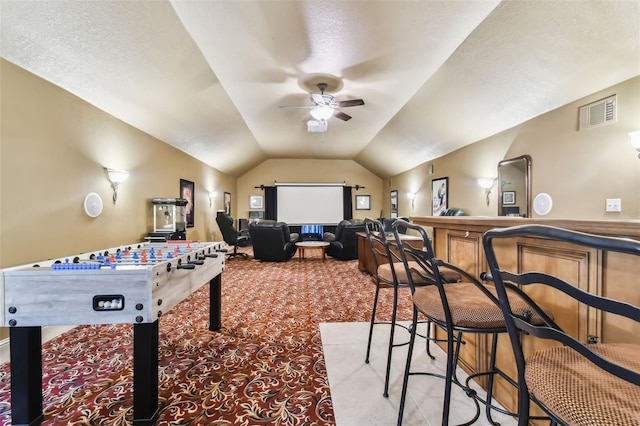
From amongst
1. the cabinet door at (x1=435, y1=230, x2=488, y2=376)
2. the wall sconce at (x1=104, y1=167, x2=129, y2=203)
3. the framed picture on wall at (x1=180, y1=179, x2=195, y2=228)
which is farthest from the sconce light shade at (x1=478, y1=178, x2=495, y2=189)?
the framed picture on wall at (x1=180, y1=179, x2=195, y2=228)

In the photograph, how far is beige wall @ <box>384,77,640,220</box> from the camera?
251cm

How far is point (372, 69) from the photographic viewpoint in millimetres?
3568

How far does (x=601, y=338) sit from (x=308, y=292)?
3.21 metres

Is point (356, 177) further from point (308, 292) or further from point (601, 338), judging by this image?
point (601, 338)

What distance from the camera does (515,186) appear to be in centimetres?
384

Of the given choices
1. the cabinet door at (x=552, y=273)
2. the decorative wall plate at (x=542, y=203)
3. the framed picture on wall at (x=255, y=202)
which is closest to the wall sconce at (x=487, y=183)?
the decorative wall plate at (x=542, y=203)

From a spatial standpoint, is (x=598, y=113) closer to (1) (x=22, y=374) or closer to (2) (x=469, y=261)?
(2) (x=469, y=261)

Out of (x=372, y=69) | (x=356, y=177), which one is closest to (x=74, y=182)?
(x=372, y=69)

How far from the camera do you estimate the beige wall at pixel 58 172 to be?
2.25 m

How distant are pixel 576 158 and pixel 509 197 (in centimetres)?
105

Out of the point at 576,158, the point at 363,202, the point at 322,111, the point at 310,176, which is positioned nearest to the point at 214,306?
the point at 322,111

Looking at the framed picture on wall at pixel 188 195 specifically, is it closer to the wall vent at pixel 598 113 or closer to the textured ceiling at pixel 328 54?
the textured ceiling at pixel 328 54

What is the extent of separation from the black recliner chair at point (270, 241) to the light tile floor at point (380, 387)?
11.8 ft

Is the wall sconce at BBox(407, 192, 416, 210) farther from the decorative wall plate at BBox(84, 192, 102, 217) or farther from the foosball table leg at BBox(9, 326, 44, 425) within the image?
the foosball table leg at BBox(9, 326, 44, 425)
